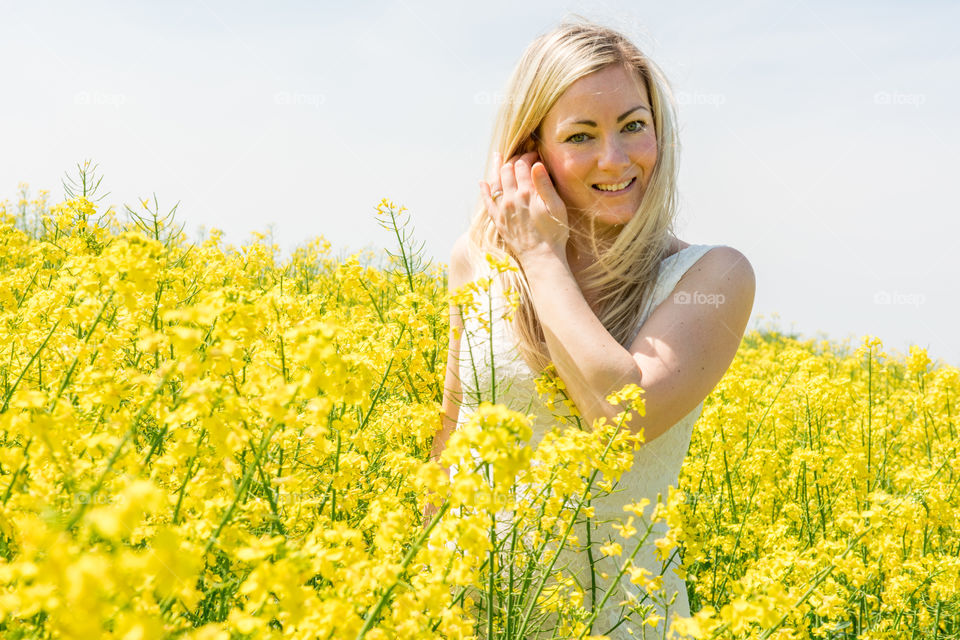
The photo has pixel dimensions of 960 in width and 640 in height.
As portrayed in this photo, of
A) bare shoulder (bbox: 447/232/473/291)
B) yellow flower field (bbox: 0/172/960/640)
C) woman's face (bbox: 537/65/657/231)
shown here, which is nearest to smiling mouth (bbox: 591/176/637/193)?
woman's face (bbox: 537/65/657/231)

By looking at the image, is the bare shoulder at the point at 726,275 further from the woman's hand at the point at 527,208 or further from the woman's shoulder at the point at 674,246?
the woman's hand at the point at 527,208

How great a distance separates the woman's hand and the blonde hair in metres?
0.10

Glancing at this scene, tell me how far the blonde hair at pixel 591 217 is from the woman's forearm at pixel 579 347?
0.23 metres

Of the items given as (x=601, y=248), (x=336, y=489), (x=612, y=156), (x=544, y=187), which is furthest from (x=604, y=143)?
(x=336, y=489)

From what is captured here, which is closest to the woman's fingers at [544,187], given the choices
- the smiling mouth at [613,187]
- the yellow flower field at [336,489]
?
the smiling mouth at [613,187]

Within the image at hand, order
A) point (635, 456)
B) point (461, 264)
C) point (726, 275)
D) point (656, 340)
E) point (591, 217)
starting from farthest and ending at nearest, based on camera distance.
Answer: point (461, 264), point (591, 217), point (635, 456), point (726, 275), point (656, 340)

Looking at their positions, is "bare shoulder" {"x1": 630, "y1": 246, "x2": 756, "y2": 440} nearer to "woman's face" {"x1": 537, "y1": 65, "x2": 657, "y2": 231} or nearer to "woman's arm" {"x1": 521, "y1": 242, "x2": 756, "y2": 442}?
"woman's arm" {"x1": 521, "y1": 242, "x2": 756, "y2": 442}

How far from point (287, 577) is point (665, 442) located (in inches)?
69.1

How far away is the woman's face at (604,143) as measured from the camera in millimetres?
2486

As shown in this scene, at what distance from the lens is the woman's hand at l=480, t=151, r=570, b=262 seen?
7.91 feet

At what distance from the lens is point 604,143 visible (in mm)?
2504

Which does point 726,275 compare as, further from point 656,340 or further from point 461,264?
point 461,264

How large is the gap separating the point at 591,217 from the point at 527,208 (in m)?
0.25

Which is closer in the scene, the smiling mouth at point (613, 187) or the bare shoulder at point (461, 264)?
the smiling mouth at point (613, 187)
